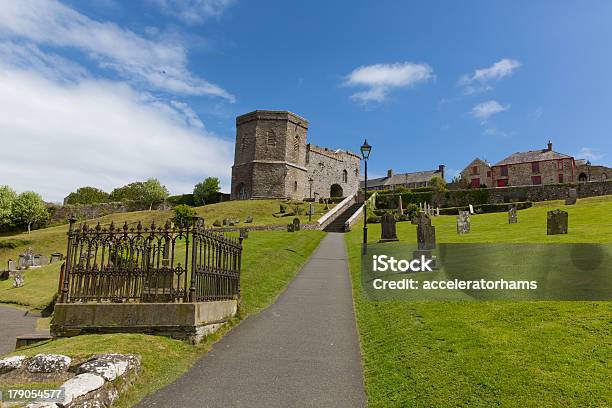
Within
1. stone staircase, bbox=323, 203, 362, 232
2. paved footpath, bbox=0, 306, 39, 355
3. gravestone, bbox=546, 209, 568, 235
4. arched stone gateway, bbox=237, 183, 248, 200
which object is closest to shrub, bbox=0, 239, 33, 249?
arched stone gateway, bbox=237, 183, 248, 200

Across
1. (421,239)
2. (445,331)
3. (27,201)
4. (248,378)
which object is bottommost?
(248,378)

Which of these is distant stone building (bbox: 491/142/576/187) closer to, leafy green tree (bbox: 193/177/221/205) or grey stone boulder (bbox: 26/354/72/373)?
leafy green tree (bbox: 193/177/221/205)

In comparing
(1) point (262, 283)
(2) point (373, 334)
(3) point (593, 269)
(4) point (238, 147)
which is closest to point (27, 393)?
(2) point (373, 334)

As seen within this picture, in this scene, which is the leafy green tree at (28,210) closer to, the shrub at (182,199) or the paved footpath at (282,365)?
the shrub at (182,199)

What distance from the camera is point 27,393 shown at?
203 inches

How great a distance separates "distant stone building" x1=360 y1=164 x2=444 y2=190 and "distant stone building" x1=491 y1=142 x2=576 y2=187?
65.0 feet

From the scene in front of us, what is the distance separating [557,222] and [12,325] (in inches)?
807

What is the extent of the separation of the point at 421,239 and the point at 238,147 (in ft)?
183

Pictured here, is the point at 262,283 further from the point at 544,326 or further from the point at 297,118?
the point at 297,118

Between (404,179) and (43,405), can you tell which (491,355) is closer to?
(43,405)

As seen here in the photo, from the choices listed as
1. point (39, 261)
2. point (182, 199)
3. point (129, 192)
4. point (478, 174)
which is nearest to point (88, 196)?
point (129, 192)

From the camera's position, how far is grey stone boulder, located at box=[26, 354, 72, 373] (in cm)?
576

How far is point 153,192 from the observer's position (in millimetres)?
78188

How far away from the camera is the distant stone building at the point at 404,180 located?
91.4 meters
